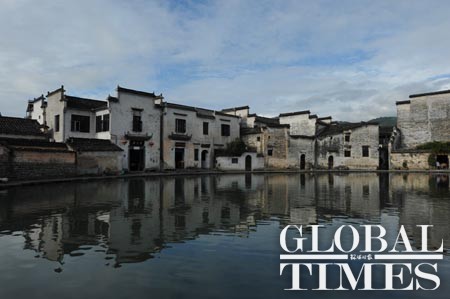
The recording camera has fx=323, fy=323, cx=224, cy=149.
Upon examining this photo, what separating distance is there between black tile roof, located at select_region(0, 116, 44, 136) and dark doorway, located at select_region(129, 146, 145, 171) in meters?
7.40

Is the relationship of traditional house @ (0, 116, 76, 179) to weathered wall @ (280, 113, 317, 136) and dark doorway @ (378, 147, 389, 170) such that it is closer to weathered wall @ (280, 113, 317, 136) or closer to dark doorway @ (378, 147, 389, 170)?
weathered wall @ (280, 113, 317, 136)

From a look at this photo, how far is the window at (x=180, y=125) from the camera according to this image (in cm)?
3353

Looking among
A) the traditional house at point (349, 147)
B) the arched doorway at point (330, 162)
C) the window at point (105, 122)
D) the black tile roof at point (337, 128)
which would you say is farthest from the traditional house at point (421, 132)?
the window at point (105, 122)

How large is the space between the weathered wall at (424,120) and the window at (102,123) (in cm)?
3532

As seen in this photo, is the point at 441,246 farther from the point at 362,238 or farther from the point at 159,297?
the point at 159,297

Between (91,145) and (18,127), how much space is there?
649cm

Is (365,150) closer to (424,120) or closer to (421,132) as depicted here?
(421,132)

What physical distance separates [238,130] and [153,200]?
1117 inches

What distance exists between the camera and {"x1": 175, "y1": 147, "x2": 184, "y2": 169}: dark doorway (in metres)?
33.7

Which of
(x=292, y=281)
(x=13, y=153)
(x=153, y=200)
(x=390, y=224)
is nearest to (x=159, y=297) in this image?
(x=292, y=281)

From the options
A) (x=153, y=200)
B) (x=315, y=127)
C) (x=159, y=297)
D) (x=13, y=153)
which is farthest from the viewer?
(x=315, y=127)

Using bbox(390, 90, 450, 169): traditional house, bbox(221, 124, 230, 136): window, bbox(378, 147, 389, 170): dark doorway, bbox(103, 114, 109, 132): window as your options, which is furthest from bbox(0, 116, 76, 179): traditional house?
bbox(378, 147, 389, 170): dark doorway

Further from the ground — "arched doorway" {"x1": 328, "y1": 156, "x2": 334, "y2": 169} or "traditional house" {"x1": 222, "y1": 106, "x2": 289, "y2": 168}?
"traditional house" {"x1": 222, "y1": 106, "x2": 289, "y2": 168}

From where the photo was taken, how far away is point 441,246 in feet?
20.9
